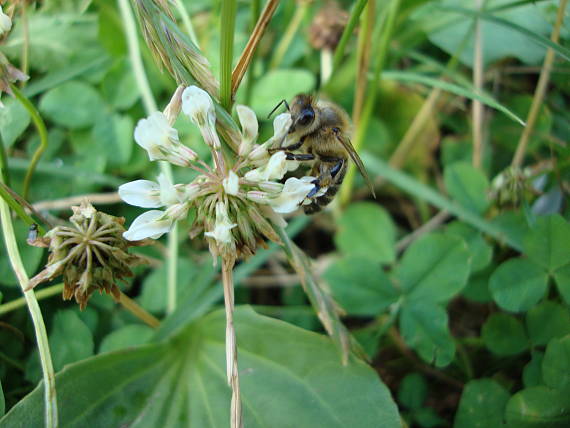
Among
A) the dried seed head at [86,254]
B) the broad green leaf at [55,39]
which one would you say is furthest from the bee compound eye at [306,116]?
the broad green leaf at [55,39]

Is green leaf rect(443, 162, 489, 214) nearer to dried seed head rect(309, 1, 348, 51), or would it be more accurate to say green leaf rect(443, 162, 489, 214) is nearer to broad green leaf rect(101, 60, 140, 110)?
dried seed head rect(309, 1, 348, 51)

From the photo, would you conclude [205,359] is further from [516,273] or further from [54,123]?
[54,123]

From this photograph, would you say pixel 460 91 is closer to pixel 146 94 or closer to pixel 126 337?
pixel 146 94

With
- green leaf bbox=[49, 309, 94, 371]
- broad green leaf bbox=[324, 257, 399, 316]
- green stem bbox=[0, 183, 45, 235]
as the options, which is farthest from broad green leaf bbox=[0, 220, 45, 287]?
broad green leaf bbox=[324, 257, 399, 316]

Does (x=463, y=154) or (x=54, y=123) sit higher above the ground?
(x=54, y=123)

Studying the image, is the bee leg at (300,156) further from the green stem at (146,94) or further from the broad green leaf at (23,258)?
the broad green leaf at (23,258)

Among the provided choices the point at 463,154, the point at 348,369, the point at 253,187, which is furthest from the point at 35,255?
the point at 463,154
